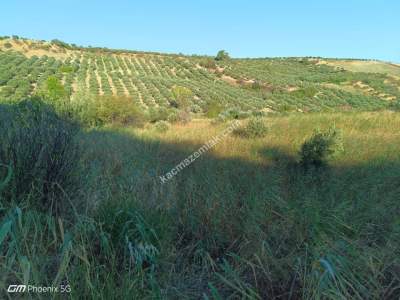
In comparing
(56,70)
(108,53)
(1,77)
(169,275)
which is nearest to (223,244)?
(169,275)

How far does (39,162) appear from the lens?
2.71 meters

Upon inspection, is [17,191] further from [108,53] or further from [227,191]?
[108,53]

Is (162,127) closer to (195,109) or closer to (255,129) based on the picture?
(255,129)

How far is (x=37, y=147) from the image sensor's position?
2873 mm

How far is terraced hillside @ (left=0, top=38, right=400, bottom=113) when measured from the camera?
38.1m

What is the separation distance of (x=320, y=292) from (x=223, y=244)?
3.58 feet

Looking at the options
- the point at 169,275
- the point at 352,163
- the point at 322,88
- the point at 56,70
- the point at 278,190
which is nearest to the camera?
the point at 169,275

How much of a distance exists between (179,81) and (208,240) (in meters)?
51.0

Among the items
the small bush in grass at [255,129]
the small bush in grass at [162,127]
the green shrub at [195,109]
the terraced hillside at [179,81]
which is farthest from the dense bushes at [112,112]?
the small bush in grass at [255,129]

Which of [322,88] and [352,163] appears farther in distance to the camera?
[322,88]

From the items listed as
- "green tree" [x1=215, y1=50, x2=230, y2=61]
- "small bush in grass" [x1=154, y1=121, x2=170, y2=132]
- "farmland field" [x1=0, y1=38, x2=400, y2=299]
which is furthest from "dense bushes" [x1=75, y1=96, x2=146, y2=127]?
"green tree" [x1=215, y1=50, x2=230, y2=61]

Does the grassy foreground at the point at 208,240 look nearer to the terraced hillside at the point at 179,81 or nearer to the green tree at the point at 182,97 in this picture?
the terraced hillside at the point at 179,81

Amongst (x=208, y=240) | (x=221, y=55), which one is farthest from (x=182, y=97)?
(x=221, y=55)

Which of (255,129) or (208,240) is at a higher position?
(208,240)
